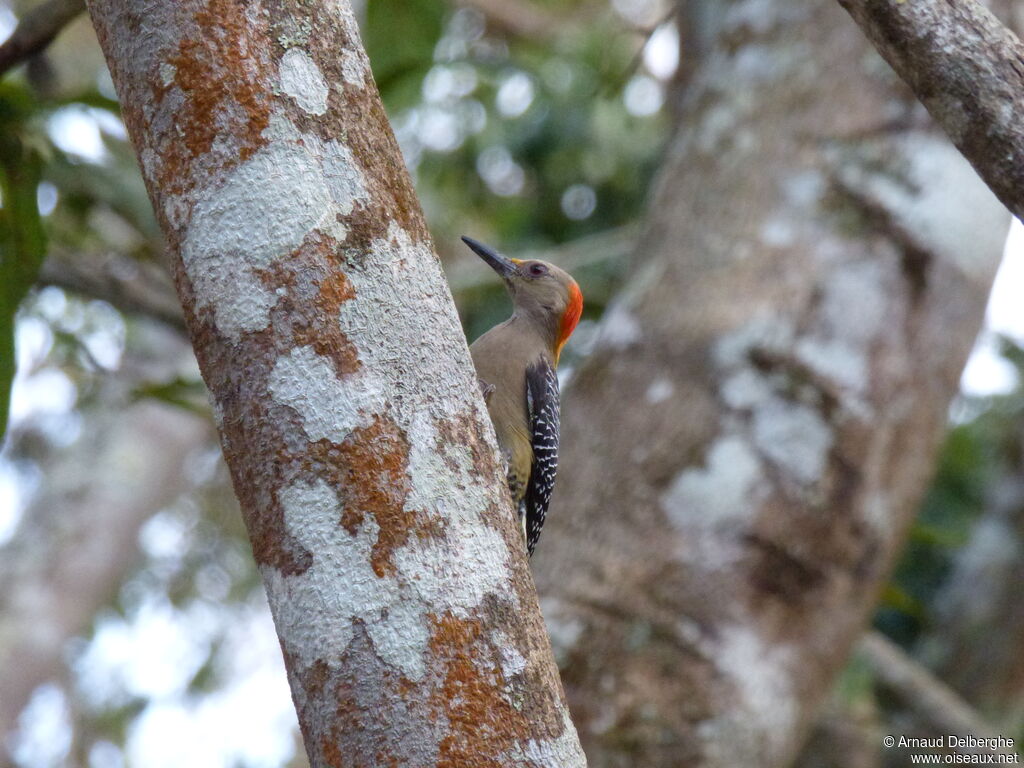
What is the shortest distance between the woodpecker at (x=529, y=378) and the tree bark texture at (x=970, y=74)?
2.03m

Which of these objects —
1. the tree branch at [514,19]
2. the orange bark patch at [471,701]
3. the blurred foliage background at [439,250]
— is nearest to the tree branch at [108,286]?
the blurred foliage background at [439,250]

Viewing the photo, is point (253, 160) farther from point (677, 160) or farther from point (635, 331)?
point (677, 160)

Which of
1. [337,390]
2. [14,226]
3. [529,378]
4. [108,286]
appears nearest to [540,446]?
[529,378]

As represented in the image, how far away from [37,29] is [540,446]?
81.5 inches

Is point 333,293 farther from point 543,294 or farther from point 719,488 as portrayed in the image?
point 543,294

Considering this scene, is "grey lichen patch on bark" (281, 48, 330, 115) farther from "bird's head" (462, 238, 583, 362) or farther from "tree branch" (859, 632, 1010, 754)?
"tree branch" (859, 632, 1010, 754)

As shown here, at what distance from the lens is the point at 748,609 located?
392 centimetres

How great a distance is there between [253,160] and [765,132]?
→ 11.2 ft

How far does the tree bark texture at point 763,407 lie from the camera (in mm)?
3832

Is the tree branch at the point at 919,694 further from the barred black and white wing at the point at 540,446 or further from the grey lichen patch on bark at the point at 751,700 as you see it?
the barred black and white wing at the point at 540,446

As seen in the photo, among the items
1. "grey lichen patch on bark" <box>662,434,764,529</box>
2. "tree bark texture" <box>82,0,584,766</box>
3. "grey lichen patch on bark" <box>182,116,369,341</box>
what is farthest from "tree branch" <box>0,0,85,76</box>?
"grey lichen patch on bark" <box>662,434,764,529</box>

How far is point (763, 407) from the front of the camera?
415 centimetres

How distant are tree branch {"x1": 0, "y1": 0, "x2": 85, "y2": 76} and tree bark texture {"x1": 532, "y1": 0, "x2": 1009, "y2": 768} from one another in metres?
2.27

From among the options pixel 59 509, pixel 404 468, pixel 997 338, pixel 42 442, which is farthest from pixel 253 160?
pixel 42 442
